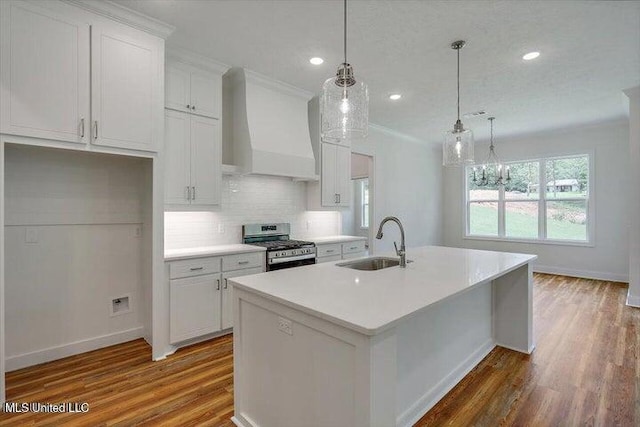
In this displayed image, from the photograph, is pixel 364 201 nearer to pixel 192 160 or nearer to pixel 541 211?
pixel 541 211

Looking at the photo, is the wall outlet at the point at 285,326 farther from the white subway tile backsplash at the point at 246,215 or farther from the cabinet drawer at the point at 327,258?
the cabinet drawer at the point at 327,258

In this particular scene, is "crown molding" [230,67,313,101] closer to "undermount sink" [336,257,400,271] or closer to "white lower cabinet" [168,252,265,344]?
"white lower cabinet" [168,252,265,344]

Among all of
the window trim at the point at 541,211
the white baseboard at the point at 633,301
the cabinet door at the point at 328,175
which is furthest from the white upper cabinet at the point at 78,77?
the window trim at the point at 541,211

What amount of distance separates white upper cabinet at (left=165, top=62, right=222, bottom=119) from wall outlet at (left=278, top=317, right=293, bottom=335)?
238cm

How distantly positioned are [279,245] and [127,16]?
2.49 m

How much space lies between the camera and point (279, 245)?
3.76 meters

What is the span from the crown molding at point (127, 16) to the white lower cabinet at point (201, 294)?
195 cm

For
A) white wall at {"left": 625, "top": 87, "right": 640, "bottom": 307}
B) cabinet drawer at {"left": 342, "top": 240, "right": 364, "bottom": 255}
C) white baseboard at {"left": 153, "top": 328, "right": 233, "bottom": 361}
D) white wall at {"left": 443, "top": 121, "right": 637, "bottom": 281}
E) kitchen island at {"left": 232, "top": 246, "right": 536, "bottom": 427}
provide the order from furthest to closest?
white wall at {"left": 443, "top": 121, "right": 637, "bottom": 281}, cabinet drawer at {"left": 342, "top": 240, "right": 364, "bottom": 255}, white wall at {"left": 625, "top": 87, "right": 640, "bottom": 307}, white baseboard at {"left": 153, "top": 328, "right": 233, "bottom": 361}, kitchen island at {"left": 232, "top": 246, "right": 536, "bottom": 427}

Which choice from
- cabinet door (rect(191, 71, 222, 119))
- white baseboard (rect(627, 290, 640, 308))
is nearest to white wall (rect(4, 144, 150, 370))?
cabinet door (rect(191, 71, 222, 119))

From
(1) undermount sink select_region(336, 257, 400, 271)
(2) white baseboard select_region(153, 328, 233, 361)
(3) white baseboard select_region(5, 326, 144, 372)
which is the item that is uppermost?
(1) undermount sink select_region(336, 257, 400, 271)

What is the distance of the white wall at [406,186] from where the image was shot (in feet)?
18.7

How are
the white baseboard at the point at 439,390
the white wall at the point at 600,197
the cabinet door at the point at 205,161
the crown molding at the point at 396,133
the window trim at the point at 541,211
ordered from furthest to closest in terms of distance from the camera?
the window trim at the point at 541,211 < the crown molding at the point at 396,133 < the white wall at the point at 600,197 < the cabinet door at the point at 205,161 < the white baseboard at the point at 439,390

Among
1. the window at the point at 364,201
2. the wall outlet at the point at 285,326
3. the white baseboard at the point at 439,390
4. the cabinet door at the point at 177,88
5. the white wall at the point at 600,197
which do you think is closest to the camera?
the wall outlet at the point at 285,326

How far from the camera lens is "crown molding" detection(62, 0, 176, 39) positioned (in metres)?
2.36
